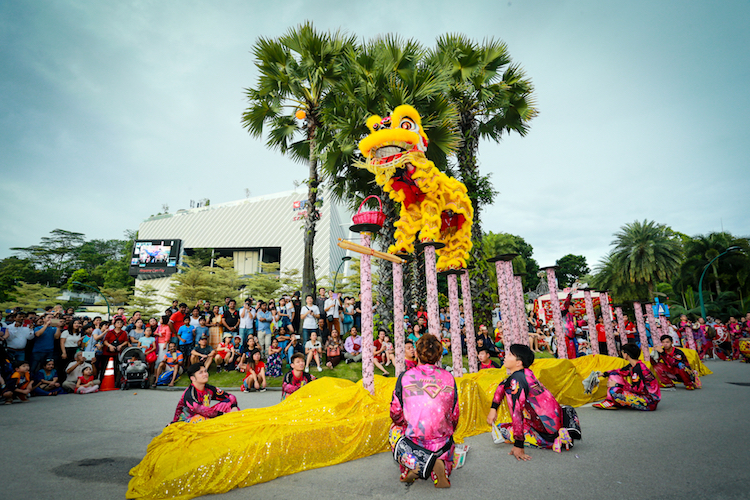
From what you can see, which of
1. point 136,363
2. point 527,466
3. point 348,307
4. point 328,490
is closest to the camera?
point 328,490

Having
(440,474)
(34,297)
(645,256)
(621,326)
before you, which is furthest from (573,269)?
(34,297)

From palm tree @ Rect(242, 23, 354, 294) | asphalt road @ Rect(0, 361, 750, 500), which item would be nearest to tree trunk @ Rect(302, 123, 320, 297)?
palm tree @ Rect(242, 23, 354, 294)

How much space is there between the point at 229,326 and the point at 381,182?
6966 mm

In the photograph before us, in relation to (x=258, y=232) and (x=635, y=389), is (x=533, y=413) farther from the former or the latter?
(x=258, y=232)

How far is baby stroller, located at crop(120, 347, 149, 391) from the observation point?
850 cm

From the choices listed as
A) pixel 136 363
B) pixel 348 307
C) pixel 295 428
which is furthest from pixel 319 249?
pixel 295 428

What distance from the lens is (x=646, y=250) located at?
29156mm

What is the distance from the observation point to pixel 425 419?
113 inches

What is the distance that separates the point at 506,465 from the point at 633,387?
3.41 m

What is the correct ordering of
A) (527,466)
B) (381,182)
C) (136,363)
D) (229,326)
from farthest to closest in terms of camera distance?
(229,326) → (136,363) → (381,182) → (527,466)

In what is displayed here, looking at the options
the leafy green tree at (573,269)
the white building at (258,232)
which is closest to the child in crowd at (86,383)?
the white building at (258,232)

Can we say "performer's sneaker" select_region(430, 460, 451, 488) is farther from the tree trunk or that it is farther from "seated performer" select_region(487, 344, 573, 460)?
→ the tree trunk

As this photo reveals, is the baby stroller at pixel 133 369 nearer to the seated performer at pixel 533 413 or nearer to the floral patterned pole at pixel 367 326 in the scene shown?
the floral patterned pole at pixel 367 326

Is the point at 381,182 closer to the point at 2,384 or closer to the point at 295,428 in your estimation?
the point at 295,428
